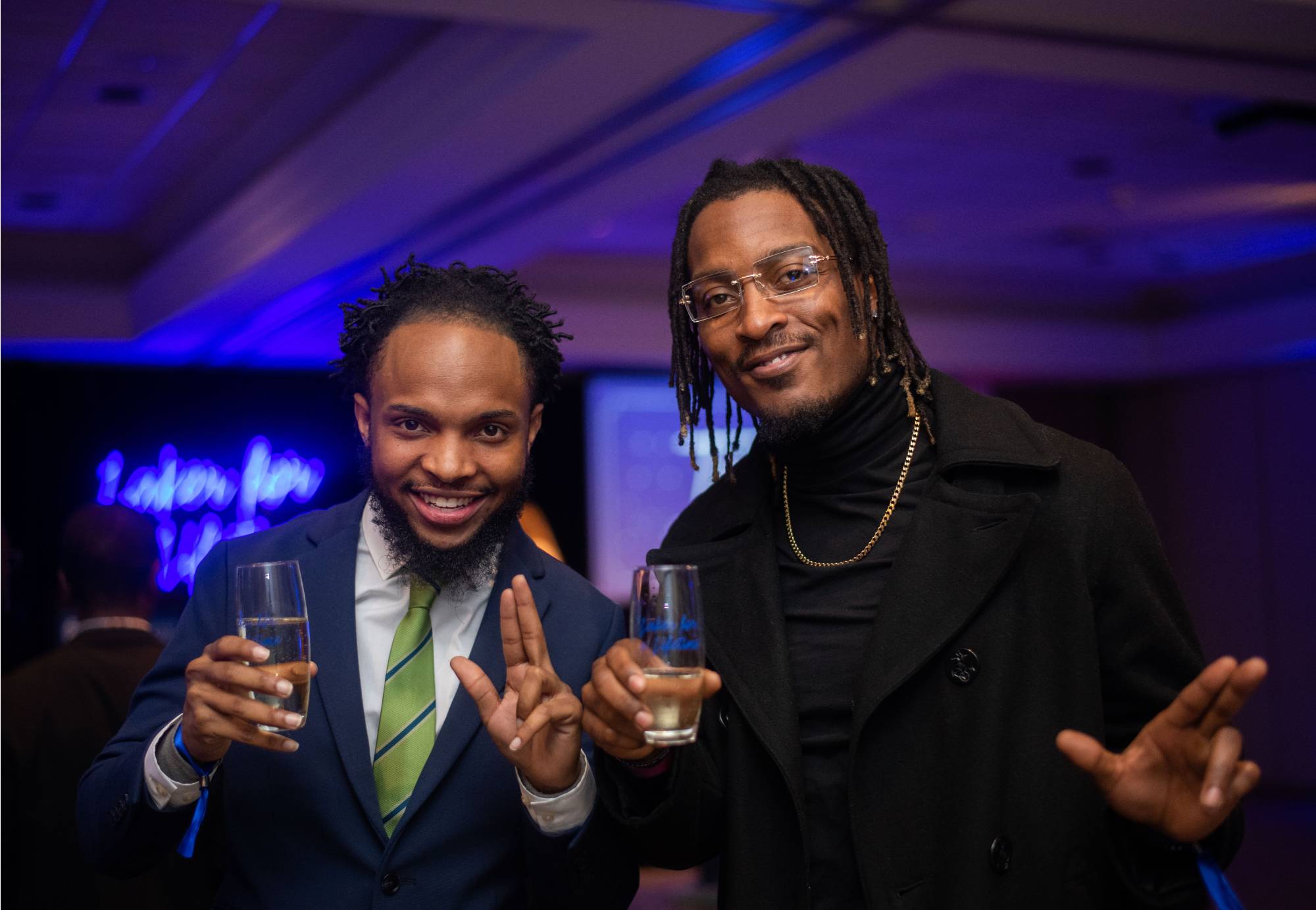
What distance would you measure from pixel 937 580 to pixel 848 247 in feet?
1.92

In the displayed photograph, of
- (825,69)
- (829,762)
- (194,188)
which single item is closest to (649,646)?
(829,762)

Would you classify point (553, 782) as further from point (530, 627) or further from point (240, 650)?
point (240, 650)

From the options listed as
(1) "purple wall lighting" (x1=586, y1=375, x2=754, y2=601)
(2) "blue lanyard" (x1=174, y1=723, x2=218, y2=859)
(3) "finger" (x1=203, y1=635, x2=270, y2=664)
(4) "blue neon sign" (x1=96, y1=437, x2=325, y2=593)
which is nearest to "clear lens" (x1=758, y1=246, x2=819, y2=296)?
(3) "finger" (x1=203, y1=635, x2=270, y2=664)

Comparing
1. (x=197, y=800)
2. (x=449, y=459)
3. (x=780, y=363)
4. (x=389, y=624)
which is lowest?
(x=197, y=800)

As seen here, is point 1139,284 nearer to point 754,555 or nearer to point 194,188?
point 194,188

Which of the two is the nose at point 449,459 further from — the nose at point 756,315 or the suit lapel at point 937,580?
the suit lapel at point 937,580

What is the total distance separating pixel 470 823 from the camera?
6.43 feet

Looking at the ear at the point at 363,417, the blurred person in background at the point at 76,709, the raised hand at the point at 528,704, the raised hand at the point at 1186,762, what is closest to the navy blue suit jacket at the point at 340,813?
the raised hand at the point at 528,704

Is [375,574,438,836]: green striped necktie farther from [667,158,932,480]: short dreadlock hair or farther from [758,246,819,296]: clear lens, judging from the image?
[758,246,819,296]: clear lens

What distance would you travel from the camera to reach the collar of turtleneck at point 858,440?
2.09 m

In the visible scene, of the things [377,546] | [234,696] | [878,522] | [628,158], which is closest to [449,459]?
[377,546]

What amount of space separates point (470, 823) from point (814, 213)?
3.59 feet

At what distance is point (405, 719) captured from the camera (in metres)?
1.99

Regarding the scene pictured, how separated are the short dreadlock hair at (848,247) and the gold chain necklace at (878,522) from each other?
0.05 m
